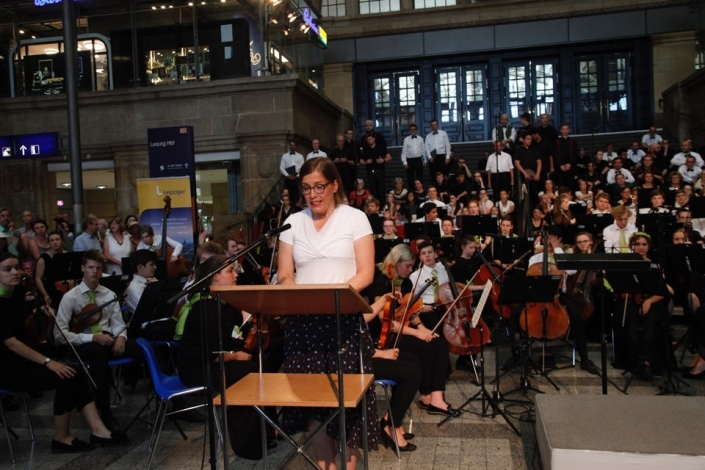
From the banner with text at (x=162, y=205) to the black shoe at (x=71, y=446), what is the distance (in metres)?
5.57

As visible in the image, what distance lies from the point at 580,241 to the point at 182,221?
6.09m

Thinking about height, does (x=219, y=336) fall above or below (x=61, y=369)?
above

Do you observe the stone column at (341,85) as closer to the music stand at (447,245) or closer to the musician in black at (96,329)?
the music stand at (447,245)

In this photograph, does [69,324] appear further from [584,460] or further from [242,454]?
[584,460]

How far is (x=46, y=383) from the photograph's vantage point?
546 centimetres

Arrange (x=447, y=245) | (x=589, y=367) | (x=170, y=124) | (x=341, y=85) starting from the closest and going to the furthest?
(x=589, y=367), (x=447, y=245), (x=170, y=124), (x=341, y=85)

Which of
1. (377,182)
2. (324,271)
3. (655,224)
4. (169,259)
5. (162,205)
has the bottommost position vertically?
(169,259)

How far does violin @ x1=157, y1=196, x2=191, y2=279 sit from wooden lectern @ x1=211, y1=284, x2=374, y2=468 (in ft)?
21.4

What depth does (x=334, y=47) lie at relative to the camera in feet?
72.9

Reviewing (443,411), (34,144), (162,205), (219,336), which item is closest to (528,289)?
(443,411)

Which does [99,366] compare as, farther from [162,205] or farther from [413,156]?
[413,156]

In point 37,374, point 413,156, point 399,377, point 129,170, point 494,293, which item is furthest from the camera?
point 129,170

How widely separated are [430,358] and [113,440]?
272 centimetres

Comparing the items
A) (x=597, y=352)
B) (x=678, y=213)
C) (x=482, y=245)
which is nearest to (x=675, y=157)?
(x=678, y=213)
